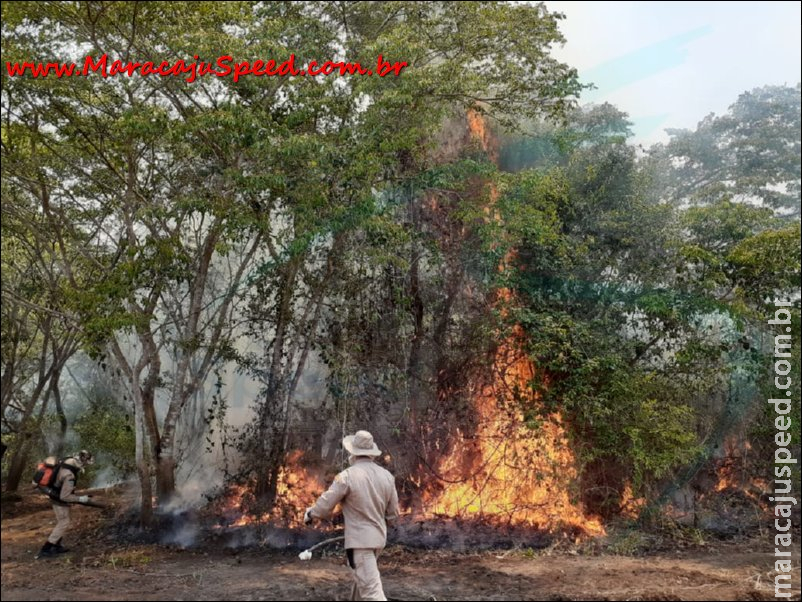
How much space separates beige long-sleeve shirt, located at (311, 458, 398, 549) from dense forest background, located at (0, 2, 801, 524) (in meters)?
3.90

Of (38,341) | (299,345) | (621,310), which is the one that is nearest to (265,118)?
(299,345)

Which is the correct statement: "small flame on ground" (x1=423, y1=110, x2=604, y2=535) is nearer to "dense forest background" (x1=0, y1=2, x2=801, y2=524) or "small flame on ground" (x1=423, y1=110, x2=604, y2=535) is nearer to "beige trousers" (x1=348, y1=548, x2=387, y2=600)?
"dense forest background" (x1=0, y1=2, x2=801, y2=524)

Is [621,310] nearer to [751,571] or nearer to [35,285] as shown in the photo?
[751,571]

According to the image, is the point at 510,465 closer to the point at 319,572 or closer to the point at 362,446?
the point at 319,572

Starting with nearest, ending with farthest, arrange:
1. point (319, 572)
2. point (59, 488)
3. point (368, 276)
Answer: point (59, 488), point (319, 572), point (368, 276)

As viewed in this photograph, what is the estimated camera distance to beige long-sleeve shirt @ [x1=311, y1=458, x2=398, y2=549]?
501 cm

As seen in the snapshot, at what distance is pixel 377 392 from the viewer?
30.7 feet

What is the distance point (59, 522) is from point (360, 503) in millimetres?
4080

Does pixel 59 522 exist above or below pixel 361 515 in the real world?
below

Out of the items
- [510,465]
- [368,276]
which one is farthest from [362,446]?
[510,465]

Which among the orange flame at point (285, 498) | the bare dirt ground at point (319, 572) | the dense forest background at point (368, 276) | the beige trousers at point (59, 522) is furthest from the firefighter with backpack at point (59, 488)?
the orange flame at point (285, 498)

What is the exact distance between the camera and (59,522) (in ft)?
23.0

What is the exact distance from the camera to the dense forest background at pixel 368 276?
8102mm

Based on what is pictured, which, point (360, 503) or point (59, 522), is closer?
point (360, 503)
